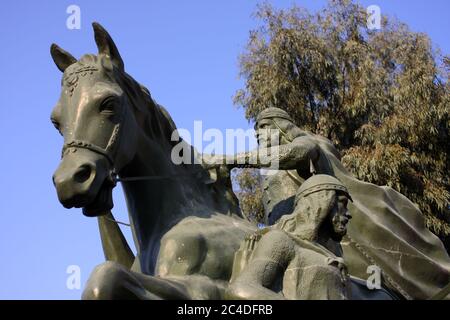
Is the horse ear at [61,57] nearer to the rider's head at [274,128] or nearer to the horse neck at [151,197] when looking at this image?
the horse neck at [151,197]

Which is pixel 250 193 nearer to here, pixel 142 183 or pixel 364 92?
pixel 364 92

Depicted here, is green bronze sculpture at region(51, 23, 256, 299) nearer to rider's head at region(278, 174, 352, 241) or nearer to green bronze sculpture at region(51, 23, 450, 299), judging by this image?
green bronze sculpture at region(51, 23, 450, 299)

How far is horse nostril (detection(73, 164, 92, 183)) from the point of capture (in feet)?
17.5

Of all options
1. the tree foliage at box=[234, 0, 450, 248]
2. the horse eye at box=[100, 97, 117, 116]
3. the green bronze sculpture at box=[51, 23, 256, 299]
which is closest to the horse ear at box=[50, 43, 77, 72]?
the green bronze sculpture at box=[51, 23, 256, 299]

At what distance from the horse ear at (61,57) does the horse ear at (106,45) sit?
22cm

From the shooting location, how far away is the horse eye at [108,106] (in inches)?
223

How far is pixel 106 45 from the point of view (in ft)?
20.1

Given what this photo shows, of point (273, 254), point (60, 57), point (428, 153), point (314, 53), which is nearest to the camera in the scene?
point (273, 254)

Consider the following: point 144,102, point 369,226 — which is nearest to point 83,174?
point 144,102

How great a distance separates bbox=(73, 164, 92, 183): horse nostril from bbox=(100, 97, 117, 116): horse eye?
42cm

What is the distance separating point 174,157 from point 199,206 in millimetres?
356

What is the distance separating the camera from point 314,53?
71.3 ft
